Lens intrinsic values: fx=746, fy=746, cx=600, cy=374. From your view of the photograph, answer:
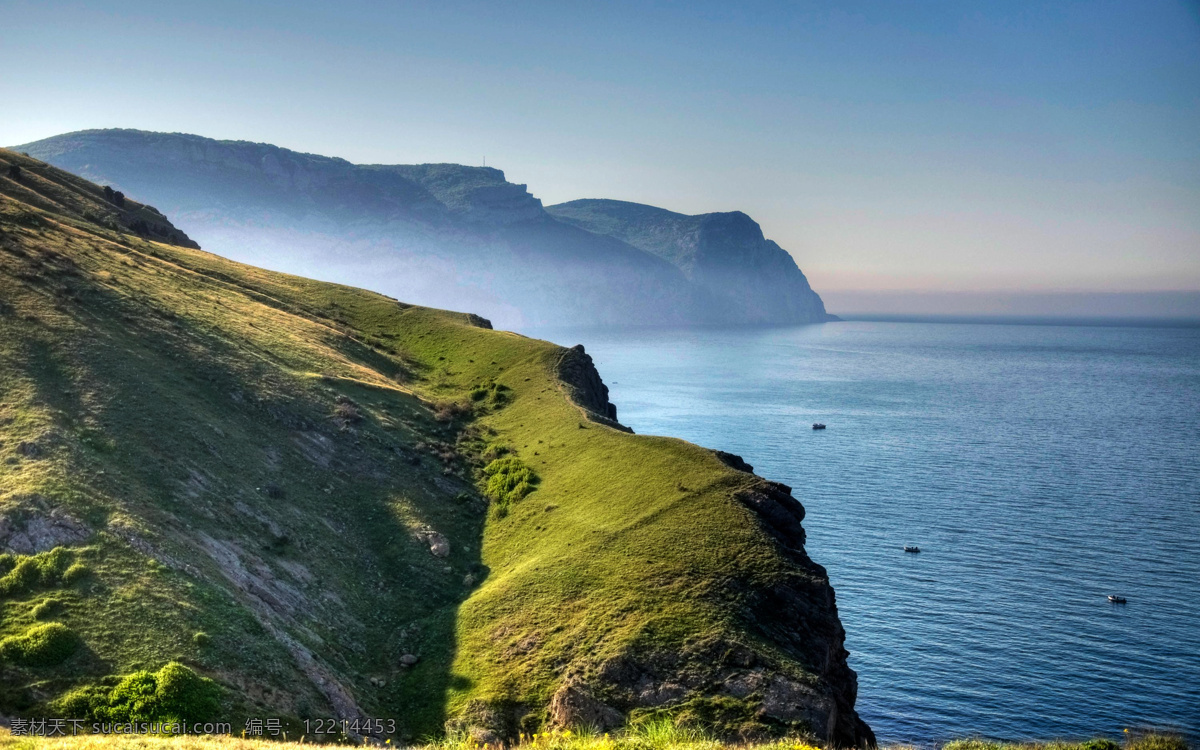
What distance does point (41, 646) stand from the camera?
1148 inches

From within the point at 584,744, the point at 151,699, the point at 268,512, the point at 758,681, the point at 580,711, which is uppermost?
the point at 584,744

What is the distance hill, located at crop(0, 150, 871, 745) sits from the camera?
3228 centimetres

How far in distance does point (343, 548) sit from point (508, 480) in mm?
14619

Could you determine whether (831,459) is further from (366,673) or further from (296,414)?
(366,673)

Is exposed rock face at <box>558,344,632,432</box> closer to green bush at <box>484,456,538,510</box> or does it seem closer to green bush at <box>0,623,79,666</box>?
green bush at <box>484,456,538,510</box>

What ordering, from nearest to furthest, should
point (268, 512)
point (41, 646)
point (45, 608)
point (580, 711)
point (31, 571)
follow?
point (41, 646), point (45, 608), point (580, 711), point (31, 571), point (268, 512)

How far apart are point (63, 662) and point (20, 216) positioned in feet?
210

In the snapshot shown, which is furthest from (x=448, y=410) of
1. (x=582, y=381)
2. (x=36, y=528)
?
(x=36, y=528)

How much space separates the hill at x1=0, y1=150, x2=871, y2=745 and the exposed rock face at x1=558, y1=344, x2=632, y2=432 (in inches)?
141

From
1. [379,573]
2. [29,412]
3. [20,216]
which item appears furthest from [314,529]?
[20,216]

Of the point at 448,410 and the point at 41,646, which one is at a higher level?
the point at 448,410

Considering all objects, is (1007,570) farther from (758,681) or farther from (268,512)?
(268,512)

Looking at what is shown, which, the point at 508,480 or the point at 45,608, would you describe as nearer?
the point at 45,608

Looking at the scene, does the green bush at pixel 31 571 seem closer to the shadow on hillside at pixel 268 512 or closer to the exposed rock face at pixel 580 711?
the shadow on hillside at pixel 268 512
